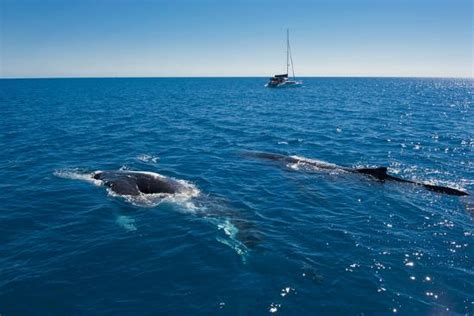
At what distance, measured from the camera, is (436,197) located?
20375 millimetres

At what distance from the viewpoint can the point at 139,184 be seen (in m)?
20.4

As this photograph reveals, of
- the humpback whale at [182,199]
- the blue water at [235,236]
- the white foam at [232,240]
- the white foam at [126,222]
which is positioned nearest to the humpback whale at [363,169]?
the blue water at [235,236]

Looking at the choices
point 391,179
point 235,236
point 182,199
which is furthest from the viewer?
point 391,179

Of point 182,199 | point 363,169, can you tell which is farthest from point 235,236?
point 363,169

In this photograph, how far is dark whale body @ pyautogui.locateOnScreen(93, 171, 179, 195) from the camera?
20.1 metres

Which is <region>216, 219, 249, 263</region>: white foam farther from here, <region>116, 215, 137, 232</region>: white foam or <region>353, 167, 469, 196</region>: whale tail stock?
<region>353, 167, 469, 196</region>: whale tail stock

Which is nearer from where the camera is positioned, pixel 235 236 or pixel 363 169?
pixel 235 236

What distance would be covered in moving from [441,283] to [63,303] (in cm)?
1181

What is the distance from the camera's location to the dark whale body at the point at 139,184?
20.1 metres

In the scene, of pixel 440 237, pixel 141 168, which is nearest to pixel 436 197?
pixel 440 237

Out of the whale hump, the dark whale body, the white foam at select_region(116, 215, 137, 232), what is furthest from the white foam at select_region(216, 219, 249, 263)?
the whale hump

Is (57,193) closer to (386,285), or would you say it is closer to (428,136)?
(386,285)

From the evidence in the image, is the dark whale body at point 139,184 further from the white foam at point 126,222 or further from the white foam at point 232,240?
the white foam at point 232,240

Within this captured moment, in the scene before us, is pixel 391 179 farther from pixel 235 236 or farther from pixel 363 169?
pixel 235 236
